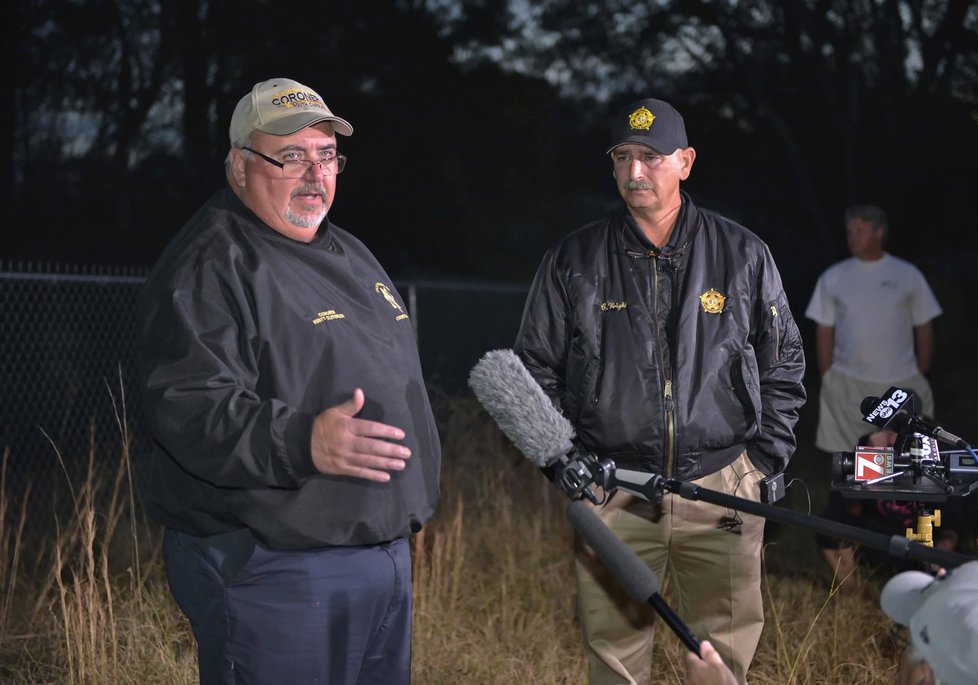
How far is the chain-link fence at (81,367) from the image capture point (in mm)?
8312

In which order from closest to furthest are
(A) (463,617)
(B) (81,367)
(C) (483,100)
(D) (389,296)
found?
(D) (389,296), (A) (463,617), (B) (81,367), (C) (483,100)

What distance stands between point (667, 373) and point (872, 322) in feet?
10.6

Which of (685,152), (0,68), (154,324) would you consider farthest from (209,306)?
(0,68)

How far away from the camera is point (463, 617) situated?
576 cm

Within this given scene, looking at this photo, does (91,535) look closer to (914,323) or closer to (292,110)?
(292,110)

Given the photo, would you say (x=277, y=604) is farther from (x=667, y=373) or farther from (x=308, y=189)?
(x=667, y=373)

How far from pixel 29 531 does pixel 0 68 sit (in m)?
10.1

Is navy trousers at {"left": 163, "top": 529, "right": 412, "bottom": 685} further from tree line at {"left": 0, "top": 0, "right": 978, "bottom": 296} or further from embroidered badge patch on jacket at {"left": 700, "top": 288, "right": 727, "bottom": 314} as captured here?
tree line at {"left": 0, "top": 0, "right": 978, "bottom": 296}

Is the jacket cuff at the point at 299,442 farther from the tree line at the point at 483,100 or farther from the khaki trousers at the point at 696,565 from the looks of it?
the tree line at the point at 483,100

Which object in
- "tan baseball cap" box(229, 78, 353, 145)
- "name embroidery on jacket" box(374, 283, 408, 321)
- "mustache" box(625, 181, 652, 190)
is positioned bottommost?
"name embroidery on jacket" box(374, 283, 408, 321)

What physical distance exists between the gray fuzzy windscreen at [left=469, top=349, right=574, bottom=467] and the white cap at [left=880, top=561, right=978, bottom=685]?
51.1 inches

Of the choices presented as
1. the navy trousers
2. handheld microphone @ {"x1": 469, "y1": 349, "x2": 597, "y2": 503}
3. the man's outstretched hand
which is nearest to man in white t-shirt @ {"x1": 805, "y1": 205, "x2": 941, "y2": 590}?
handheld microphone @ {"x1": 469, "y1": 349, "x2": 597, "y2": 503}

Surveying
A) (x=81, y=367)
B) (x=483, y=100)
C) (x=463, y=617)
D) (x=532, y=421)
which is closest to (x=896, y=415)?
(x=532, y=421)

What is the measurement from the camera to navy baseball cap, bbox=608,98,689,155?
376 centimetres
